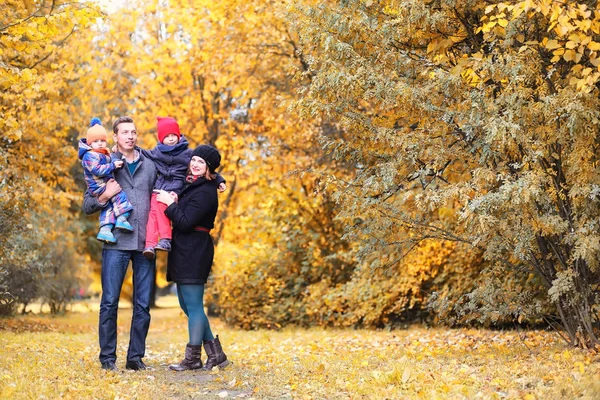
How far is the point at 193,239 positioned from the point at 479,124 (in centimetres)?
261

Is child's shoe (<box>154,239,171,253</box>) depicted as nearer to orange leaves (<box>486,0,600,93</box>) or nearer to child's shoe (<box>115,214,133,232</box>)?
child's shoe (<box>115,214,133,232</box>)

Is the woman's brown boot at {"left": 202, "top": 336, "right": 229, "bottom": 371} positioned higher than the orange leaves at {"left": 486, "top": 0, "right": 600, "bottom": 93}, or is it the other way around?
the orange leaves at {"left": 486, "top": 0, "right": 600, "bottom": 93}

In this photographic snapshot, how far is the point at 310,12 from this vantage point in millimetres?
6551

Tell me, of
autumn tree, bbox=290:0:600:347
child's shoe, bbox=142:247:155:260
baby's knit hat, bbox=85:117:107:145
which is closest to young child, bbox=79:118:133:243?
baby's knit hat, bbox=85:117:107:145

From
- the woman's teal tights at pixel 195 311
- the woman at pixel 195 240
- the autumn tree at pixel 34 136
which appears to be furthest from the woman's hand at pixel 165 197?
the autumn tree at pixel 34 136

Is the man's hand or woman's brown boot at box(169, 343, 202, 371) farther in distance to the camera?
woman's brown boot at box(169, 343, 202, 371)

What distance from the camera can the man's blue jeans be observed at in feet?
19.8

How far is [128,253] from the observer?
6109 millimetres

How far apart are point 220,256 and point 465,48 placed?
9.42 m

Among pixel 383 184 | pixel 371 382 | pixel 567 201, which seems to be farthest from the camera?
pixel 383 184

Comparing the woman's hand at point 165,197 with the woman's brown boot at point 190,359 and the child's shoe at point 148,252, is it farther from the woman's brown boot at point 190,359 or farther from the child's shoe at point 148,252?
the woman's brown boot at point 190,359

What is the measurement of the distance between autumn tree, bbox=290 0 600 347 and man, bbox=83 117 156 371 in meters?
1.57

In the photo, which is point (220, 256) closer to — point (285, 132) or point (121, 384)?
point (285, 132)

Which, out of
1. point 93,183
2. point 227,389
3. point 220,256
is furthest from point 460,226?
point 220,256
